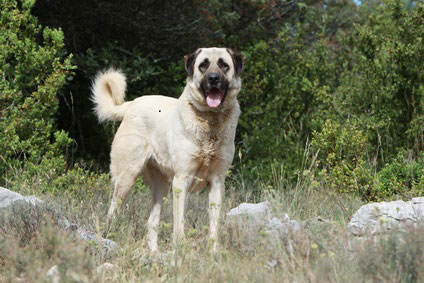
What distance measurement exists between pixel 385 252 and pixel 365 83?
566 centimetres

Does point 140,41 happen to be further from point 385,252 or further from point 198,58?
point 385,252

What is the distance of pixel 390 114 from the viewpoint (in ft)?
26.2

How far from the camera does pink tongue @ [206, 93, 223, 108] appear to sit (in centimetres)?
488

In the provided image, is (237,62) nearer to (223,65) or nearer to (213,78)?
(223,65)

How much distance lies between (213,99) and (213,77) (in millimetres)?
189

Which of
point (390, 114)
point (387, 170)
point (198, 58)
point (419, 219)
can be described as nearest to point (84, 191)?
point (198, 58)

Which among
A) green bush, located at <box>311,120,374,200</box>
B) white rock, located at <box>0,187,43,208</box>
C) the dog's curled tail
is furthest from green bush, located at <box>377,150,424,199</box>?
white rock, located at <box>0,187,43,208</box>

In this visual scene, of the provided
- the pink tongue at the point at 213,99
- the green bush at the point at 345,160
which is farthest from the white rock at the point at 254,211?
the green bush at the point at 345,160

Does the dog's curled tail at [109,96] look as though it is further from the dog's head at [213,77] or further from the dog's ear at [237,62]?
the dog's ear at [237,62]

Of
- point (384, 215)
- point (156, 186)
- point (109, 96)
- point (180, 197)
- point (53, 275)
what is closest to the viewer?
point (53, 275)

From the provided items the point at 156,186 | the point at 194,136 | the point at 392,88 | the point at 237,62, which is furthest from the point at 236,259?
the point at 392,88

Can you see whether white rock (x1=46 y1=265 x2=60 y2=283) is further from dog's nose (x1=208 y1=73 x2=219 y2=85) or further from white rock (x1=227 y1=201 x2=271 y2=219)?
dog's nose (x1=208 y1=73 x2=219 y2=85)

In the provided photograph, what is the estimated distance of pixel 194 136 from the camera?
4930 millimetres

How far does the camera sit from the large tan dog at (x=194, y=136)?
4.89 m
